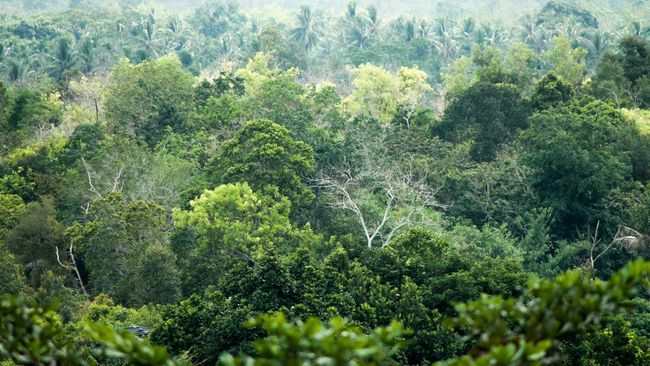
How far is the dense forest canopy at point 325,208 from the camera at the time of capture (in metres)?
21.9

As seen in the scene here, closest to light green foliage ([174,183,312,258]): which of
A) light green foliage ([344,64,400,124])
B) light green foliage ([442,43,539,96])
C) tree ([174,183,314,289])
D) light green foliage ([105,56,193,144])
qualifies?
tree ([174,183,314,289])

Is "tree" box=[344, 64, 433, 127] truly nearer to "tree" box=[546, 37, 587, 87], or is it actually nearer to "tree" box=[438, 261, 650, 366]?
"tree" box=[546, 37, 587, 87]

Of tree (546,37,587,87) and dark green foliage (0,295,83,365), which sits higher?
dark green foliage (0,295,83,365)

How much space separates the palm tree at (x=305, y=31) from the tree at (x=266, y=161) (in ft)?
144

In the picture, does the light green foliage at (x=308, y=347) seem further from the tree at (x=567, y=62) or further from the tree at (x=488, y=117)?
the tree at (x=567, y=62)

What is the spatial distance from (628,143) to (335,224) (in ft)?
38.0

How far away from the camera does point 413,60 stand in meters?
74.0

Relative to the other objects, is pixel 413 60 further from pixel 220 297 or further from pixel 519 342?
pixel 519 342

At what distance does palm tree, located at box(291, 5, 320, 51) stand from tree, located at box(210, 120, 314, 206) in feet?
144

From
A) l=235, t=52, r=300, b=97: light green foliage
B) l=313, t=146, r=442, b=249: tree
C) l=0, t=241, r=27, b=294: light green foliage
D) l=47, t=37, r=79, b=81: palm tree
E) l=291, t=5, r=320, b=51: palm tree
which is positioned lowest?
l=291, t=5, r=320, b=51: palm tree

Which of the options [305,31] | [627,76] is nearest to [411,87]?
[627,76]

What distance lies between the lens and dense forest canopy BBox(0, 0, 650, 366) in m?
21.9

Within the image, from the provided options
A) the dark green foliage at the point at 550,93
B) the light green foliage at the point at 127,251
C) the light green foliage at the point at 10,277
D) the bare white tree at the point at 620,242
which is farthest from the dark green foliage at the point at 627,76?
the light green foliage at the point at 10,277

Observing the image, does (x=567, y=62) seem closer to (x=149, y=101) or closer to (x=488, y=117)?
(x=488, y=117)
